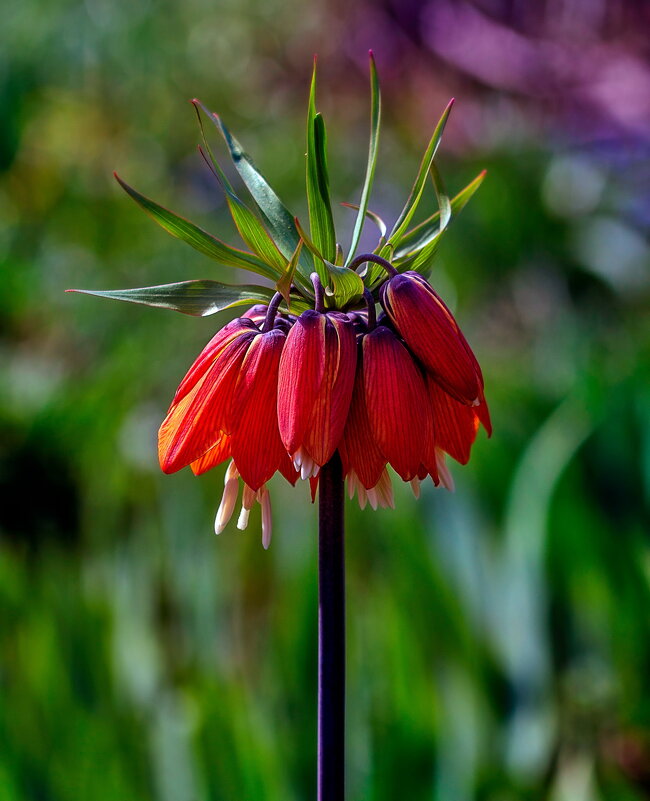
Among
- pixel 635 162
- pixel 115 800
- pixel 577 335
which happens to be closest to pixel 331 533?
pixel 115 800

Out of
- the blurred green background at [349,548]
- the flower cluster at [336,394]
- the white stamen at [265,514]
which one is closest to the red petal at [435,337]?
the flower cluster at [336,394]

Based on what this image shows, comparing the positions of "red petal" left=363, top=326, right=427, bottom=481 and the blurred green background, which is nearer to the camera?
"red petal" left=363, top=326, right=427, bottom=481

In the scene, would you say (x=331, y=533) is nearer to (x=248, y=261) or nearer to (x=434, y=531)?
(x=248, y=261)

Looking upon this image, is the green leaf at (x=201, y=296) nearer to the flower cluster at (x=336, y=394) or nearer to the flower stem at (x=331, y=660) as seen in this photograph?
the flower cluster at (x=336, y=394)

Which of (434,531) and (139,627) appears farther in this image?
(434,531)

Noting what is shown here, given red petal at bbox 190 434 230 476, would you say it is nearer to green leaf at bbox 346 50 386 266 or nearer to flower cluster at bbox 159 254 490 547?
flower cluster at bbox 159 254 490 547

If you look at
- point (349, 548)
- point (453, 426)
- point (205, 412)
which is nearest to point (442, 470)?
point (453, 426)

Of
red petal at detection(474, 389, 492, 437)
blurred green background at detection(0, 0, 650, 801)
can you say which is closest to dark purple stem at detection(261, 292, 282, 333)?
red petal at detection(474, 389, 492, 437)

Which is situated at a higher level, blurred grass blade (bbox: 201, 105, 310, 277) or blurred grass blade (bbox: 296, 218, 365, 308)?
blurred grass blade (bbox: 201, 105, 310, 277)

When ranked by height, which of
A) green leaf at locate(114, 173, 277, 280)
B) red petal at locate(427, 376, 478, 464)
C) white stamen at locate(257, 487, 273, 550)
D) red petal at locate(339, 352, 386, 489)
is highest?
green leaf at locate(114, 173, 277, 280)
